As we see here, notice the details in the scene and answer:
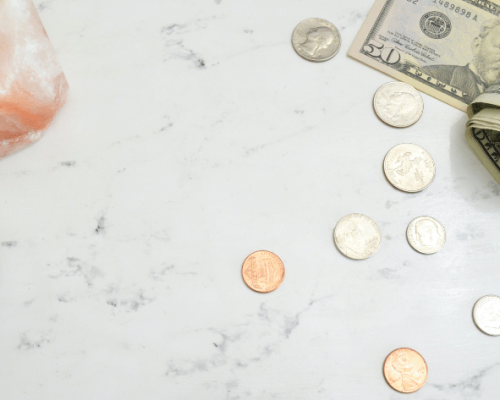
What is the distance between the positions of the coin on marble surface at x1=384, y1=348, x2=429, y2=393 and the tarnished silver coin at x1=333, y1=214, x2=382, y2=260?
18cm

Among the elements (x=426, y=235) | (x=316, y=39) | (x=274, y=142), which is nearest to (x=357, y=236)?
(x=426, y=235)

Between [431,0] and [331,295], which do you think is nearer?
[331,295]

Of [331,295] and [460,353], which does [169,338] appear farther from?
[460,353]

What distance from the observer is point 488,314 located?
2.55 feet

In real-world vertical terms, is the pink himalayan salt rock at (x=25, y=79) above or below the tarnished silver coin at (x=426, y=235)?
above

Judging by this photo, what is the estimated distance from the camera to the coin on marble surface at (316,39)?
868mm

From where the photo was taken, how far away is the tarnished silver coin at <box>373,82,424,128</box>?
84 centimetres

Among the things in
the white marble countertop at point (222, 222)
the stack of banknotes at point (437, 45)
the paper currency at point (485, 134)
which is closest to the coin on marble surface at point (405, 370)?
the white marble countertop at point (222, 222)

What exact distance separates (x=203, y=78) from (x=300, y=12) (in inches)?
10.0

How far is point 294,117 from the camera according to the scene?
0.85 meters

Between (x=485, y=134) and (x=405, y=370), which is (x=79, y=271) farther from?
(x=485, y=134)

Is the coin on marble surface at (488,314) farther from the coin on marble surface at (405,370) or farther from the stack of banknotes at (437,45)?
the stack of banknotes at (437,45)

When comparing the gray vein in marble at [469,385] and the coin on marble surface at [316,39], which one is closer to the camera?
the gray vein in marble at [469,385]

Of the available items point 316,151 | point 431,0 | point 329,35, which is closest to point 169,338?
point 316,151
